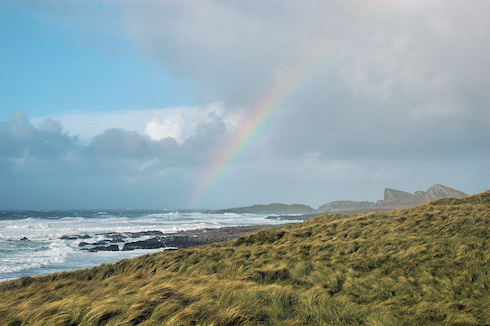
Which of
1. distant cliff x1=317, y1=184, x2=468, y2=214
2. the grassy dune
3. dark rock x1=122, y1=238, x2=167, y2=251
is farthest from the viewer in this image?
distant cliff x1=317, y1=184, x2=468, y2=214

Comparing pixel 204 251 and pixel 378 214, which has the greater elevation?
pixel 378 214

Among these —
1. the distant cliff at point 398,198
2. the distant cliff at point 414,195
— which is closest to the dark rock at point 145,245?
the distant cliff at point 398,198

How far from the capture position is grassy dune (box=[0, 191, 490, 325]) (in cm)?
447

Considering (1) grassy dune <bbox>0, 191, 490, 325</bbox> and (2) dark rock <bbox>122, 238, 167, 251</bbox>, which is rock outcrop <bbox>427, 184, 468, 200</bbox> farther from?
(1) grassy dune <bbox>0, 191, 490, 325</bbox>

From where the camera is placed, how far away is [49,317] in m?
4.54

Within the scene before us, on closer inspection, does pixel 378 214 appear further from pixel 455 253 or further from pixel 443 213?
pixel 455 253

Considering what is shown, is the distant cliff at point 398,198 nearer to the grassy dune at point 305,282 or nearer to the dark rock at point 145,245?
the dark rock at point 145,245

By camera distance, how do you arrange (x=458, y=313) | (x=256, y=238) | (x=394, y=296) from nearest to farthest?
1. (x=458, y=313)
2. (x=394, y=296)
3. (x=256, y=238)

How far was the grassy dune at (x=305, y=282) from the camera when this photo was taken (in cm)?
447

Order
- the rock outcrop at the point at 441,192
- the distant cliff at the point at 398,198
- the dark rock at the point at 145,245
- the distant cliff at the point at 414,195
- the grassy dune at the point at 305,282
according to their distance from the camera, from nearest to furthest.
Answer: the grassy dune at the point at 305,282 < the dark rock at the point at 145,245 < the rock outcrop at the point at 441,192 < the distant cliff at the point at 398,198 < the distant cliff at the point at 414,195

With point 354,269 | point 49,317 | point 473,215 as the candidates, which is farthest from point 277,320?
point 473,215

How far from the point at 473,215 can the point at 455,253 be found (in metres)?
5.10

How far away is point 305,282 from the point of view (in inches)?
295

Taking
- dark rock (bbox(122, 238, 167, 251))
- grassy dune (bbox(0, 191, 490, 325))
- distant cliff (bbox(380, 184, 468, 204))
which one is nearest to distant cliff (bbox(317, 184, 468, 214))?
distant cliff (bbox(380, 184, 468, 204))
